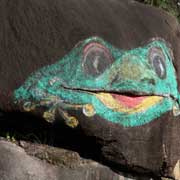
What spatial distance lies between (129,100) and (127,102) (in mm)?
37

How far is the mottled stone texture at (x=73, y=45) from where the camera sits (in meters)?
5.27

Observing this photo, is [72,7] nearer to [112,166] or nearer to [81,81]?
[81,81]

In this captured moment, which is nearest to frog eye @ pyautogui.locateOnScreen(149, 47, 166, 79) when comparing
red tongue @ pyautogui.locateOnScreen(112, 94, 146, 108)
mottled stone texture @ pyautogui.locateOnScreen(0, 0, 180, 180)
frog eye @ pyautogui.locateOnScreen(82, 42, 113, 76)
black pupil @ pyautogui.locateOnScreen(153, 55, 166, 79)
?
black pupil @ pyautogui.locateOnScreen(153, 55, 166, 79)

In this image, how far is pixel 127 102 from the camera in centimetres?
564

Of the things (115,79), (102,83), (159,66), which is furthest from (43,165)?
(159,66)

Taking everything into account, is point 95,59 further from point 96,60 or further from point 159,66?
point 159,66

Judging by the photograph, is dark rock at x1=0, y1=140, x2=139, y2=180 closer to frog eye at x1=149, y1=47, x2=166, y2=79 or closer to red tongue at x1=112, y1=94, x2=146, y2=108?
red tongue at x1=112, y1=94, x2=146, y2=108

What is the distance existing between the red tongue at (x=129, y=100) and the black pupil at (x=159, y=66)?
38cm

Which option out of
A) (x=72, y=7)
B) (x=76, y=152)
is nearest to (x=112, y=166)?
(x=76, y=152)

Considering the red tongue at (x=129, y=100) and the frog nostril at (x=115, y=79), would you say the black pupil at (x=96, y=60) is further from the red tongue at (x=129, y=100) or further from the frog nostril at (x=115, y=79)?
the red tongue at (x=129, y=100)

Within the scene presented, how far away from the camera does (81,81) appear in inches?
212

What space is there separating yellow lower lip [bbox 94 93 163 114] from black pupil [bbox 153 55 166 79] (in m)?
0.28

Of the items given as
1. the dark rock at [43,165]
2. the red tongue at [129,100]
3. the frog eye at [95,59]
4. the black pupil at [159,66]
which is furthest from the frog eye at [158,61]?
the dark rock at [43,165]

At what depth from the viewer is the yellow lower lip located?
5484mm
